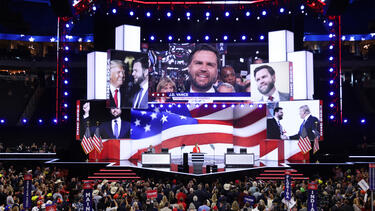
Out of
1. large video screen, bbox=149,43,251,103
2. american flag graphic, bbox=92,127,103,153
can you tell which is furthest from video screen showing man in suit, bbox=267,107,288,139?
american flag graphic, bbox=92,127,103,153

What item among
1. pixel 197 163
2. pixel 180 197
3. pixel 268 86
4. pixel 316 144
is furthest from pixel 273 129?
pixel 180 197

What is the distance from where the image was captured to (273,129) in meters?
25.7

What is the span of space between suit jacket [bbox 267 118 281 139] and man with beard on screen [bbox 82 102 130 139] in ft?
25.4

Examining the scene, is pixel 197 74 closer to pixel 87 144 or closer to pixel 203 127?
pixel 203 127

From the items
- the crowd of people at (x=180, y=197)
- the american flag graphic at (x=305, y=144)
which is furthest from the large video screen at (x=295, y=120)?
the crowd of people at (x=180, y=197)

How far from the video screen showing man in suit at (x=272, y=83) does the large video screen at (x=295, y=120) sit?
1.74 ft

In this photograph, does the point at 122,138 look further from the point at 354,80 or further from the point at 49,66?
the point at 354,80

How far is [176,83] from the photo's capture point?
2638 cm

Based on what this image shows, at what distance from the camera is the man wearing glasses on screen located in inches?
1037

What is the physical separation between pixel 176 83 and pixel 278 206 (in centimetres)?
1436

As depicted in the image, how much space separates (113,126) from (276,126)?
8871 millimetres

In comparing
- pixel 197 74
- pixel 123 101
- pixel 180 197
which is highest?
pixel 197 74

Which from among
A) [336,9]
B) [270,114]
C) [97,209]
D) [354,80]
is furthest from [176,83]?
[354,80]

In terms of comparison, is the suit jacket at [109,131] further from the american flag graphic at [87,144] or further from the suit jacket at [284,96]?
the suit jacket at [284,96]
